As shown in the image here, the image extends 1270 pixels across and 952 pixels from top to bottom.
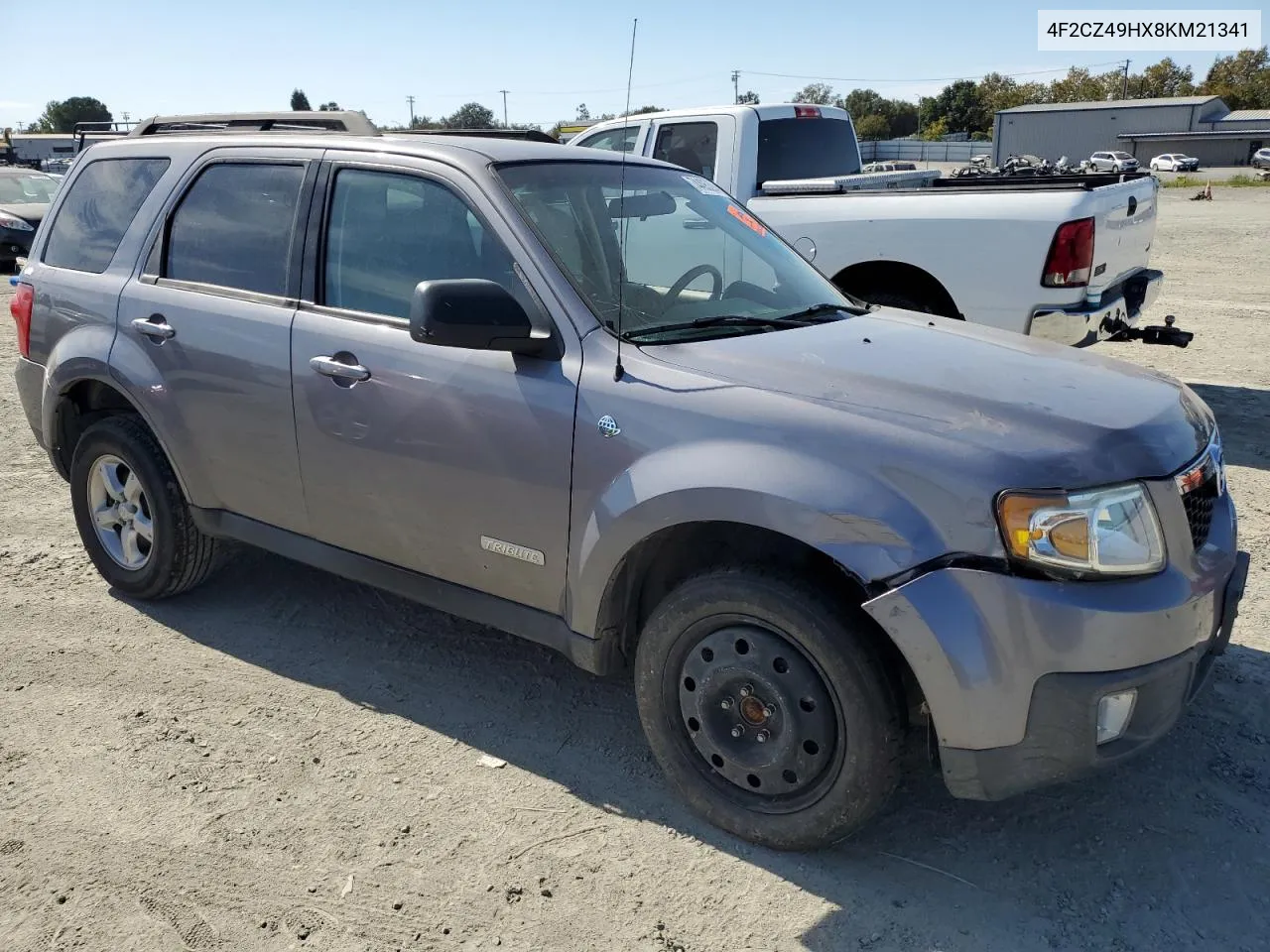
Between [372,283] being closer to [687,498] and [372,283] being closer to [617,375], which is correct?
[617,375]

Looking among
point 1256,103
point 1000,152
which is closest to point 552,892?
point 1000,152

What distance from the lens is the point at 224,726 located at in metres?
3.61

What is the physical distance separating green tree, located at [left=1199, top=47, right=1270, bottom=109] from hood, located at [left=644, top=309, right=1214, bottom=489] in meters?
→ 107

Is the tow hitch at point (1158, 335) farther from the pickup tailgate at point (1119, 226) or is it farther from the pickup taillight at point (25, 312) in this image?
the pickup taillight at point (25, 312)

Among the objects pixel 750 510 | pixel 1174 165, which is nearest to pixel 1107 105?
pixel 1174 165

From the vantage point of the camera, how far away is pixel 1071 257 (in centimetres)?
616

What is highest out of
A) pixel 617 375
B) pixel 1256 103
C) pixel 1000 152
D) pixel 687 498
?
pixel 1256 103

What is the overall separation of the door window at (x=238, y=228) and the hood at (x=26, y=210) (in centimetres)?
1487

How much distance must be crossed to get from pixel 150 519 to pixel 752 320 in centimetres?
273

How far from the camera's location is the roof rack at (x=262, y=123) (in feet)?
13.7

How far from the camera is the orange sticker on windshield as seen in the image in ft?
13.5

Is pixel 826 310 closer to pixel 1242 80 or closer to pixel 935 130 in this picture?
pixel 935 130

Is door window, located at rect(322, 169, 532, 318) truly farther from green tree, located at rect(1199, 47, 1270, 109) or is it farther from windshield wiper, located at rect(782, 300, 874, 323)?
green tree, located at rect(1199, 47, 1270, 109)

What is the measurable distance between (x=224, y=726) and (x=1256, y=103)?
110823mm
